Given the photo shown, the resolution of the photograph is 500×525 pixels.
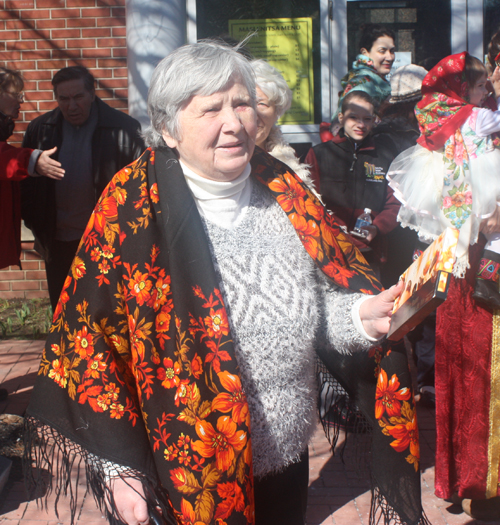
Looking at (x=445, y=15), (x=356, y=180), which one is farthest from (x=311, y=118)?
(x=356, y=180)

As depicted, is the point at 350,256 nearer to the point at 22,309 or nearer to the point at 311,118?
the point at 311,118

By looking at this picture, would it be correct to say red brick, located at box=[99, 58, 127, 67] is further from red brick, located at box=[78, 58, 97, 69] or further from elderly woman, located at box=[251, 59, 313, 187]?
elderly woman, located at box=[251, 59, 313, 187]

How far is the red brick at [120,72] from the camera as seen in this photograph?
6.12 meters

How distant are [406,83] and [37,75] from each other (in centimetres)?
376

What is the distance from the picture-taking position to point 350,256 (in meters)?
2.03

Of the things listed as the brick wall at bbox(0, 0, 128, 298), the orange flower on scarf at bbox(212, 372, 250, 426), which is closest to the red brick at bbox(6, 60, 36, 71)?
the brick wall at bbox(0, 0, 128, 298)

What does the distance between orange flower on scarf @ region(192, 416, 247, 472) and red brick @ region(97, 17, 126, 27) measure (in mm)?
5405

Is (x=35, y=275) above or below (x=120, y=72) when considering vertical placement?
below

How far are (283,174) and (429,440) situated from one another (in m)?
2.50

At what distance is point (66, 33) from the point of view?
20.2ft

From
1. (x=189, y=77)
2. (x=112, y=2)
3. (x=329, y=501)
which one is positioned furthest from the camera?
(x=112, y=2)

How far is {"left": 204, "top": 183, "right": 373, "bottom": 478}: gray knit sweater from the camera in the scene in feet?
5.73

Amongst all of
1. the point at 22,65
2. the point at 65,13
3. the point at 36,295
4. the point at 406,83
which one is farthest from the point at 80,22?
the point at 406,83

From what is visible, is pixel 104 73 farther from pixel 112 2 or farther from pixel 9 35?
pixel 9 35
